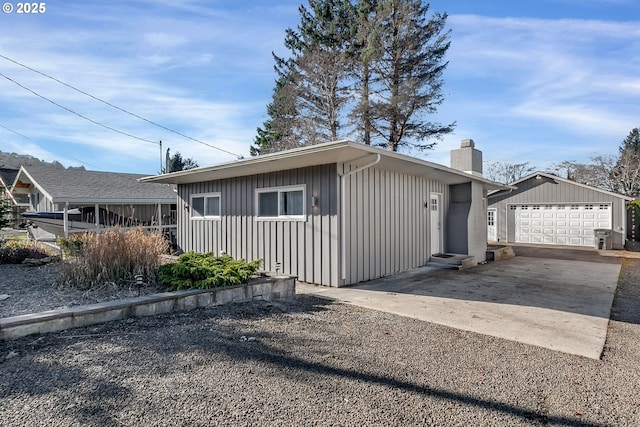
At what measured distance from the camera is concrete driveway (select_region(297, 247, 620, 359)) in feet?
13.1

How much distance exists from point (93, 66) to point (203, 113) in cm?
437

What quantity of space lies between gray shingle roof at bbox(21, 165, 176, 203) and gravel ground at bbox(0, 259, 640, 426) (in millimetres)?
10533

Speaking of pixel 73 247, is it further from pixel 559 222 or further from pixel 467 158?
pixel 559 222

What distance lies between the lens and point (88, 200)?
12.0 m

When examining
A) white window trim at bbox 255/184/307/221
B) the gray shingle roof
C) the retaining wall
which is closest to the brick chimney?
white window trim at bbox 255/184/307/221

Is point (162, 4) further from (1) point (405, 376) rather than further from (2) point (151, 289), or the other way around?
(1) point (405, 376)

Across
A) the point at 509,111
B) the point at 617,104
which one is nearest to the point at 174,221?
the point at 509,111

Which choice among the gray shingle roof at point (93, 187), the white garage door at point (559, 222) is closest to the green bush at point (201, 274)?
the gray shingle roof at point (93, 187)

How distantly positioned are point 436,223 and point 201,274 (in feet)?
22.8

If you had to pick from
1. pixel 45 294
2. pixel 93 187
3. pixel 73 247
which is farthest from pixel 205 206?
pixel 93 187

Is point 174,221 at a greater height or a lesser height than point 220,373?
greater

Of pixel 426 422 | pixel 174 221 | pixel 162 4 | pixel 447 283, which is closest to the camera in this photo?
pixel 426 422

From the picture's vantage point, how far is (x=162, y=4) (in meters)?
8.55

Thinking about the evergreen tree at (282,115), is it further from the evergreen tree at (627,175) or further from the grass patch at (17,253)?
the evergreen tree at (627,175)
